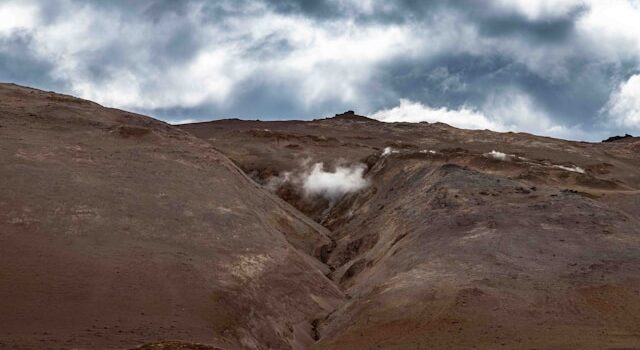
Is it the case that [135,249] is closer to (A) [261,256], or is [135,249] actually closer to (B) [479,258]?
(A) [261,256]

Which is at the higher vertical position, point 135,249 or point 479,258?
point 479,258

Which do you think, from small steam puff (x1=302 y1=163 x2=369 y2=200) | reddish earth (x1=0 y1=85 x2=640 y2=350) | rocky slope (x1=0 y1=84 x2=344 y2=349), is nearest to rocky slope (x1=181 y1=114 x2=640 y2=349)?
reddish earth (x1=0 y1=85 x2=640 y2=350)

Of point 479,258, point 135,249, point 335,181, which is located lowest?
point 135,249

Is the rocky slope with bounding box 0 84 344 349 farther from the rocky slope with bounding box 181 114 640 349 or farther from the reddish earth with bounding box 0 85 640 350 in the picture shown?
the rocky slope with bounding box 181 114 640 349

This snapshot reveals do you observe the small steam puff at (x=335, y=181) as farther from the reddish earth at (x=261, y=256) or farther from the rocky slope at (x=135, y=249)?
the rocky slope at (x=135, y=249)

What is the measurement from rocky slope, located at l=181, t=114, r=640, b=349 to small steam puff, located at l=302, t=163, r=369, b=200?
1120 mm

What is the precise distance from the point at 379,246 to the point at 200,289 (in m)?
13.7

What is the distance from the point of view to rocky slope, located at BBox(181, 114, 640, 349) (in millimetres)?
19938

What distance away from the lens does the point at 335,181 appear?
56031 mm

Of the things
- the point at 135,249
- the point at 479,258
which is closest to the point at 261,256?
the point at 135,249

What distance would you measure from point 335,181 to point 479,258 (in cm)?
3066

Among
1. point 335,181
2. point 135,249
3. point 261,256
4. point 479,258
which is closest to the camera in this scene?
point 135,249

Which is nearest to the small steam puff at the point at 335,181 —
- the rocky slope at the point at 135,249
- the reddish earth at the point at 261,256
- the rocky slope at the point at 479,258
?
the rocky slope at the point at 479,258

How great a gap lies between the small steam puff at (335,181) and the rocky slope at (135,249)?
47.5 ft
